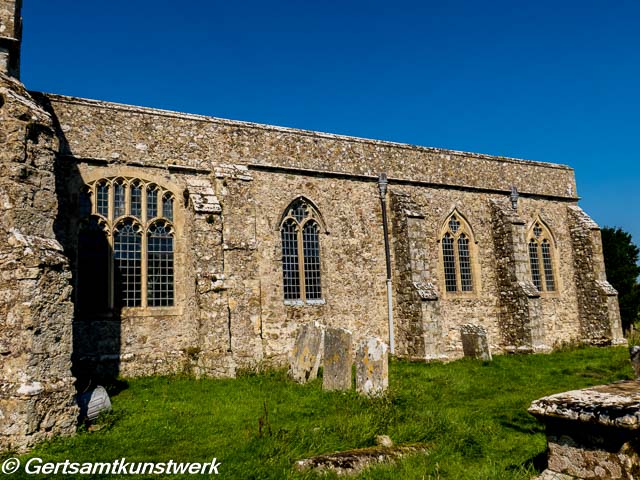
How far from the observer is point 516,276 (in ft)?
59.1

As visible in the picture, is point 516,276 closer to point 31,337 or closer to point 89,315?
point 89,315

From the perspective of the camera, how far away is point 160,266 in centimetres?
1359

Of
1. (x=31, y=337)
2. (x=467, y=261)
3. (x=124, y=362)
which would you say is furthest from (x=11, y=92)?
(x=467, y=261)

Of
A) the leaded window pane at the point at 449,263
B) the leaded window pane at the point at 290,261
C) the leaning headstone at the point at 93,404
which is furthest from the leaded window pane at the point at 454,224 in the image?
the leaning headstone at the point at 93,404

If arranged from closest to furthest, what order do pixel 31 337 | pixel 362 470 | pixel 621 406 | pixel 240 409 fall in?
pixel 621 406, pixel 362 470, pixel 31 337, pixel 240 409

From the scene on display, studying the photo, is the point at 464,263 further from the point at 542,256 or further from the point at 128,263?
the point at 128,263

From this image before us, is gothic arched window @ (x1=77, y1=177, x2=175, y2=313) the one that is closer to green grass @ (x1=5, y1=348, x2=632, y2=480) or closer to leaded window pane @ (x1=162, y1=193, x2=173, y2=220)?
leaded window pane @ (x1=162, y1=193, x2=173, y2=220)

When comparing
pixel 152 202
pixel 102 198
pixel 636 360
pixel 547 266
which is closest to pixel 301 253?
pixel 152 202

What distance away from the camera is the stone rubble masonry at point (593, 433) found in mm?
3510

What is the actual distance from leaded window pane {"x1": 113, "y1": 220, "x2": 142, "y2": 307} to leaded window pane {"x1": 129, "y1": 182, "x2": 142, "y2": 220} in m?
0.27

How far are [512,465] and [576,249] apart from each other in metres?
17.3

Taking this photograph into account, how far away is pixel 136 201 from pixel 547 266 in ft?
52.2

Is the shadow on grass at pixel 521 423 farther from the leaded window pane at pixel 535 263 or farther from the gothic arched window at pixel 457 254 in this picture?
the leaded window pane at pixel 535 263

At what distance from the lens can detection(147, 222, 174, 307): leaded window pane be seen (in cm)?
1341
